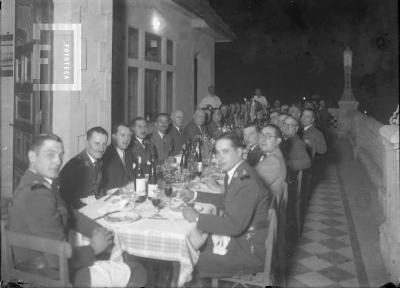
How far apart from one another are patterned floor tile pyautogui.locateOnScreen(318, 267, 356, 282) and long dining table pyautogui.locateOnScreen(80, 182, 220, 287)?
155 centimetres

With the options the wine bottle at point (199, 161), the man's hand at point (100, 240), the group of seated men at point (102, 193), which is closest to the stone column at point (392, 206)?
the group of seated men at point (102, 193)

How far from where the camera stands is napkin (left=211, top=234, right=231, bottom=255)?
2820 mm

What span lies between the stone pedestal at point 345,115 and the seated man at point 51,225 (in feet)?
43.4

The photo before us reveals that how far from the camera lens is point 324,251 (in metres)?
4.27

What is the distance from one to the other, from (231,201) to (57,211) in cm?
107

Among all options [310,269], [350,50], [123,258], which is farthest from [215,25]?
[123,258]

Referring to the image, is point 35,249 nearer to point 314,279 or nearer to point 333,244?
point 314,279

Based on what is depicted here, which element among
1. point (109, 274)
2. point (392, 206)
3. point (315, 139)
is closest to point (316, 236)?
point (392, 206)

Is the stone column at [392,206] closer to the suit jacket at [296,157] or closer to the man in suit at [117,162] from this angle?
the suit jacket at [296,157]

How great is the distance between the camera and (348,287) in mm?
3416

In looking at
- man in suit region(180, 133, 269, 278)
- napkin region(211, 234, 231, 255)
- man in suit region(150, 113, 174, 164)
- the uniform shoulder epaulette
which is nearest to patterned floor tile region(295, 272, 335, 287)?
man in suit region(180, 133, 269, 278)

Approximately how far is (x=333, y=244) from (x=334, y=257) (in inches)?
16.4

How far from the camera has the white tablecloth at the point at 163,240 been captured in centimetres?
253

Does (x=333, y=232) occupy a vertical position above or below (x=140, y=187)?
below
